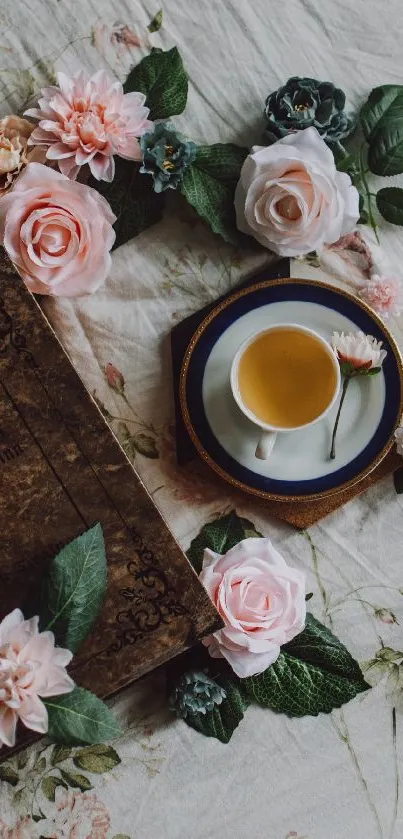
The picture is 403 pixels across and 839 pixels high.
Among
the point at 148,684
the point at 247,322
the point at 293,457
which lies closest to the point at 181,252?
the point at 247,322

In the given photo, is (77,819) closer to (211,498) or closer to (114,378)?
(211,498)

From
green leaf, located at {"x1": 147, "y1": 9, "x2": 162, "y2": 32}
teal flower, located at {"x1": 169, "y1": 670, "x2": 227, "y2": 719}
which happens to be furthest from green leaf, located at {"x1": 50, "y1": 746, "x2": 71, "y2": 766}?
green leaf, located at {"x1": 147, "y1": 9, "x2": 162, "y2": 32}

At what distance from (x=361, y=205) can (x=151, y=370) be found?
300mm

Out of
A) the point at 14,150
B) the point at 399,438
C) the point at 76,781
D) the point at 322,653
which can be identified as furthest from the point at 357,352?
the point at 76,781

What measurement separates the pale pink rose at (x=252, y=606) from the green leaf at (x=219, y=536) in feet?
0.18

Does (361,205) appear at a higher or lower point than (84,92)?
lower

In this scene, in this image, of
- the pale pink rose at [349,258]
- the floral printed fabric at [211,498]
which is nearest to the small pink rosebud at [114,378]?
the floral printed fabric at [211,498]

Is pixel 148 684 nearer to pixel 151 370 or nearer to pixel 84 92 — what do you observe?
pixel 151 370

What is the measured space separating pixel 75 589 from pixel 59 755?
0.24 metres

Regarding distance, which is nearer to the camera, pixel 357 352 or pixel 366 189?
pixel 357 352

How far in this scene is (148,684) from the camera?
0.88m

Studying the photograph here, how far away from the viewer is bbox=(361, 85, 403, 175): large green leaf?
0.95m

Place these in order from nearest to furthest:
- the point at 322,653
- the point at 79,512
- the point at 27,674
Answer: the point at 27,674, the point at 79,512, the point at 322,653

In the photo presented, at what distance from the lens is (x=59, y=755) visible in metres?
0.87
